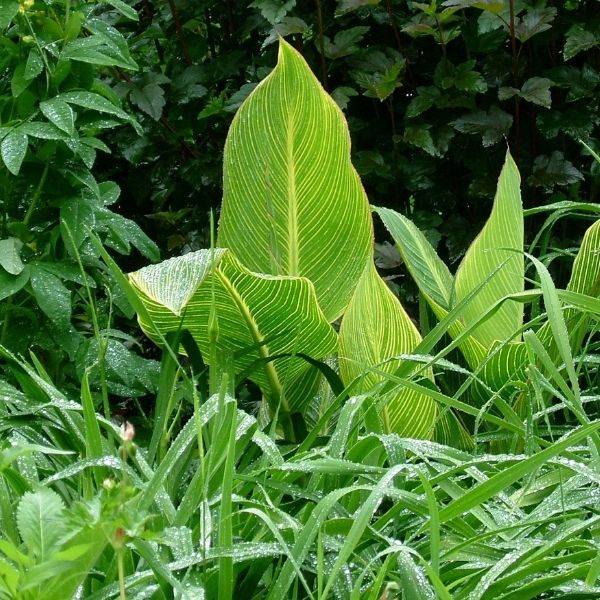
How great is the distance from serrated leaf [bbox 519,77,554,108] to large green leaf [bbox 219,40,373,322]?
70 cm

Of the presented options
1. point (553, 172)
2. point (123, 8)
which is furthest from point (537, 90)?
point (123, 8)

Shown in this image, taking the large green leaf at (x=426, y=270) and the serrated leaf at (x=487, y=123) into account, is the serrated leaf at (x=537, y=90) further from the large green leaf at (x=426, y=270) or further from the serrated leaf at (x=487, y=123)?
the large green leaf at (x=426, y=270)

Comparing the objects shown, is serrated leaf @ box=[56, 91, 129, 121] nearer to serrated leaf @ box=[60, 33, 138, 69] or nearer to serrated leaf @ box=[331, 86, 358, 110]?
serrated leaf @ box=[60, 33, 138, 69]

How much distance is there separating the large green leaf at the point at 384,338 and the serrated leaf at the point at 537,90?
797 mm

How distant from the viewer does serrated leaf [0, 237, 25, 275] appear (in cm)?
153

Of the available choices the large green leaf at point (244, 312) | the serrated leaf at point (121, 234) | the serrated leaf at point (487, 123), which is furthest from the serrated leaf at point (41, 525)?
the serrated leaf at point (487, 123)

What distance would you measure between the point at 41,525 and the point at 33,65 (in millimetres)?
1101

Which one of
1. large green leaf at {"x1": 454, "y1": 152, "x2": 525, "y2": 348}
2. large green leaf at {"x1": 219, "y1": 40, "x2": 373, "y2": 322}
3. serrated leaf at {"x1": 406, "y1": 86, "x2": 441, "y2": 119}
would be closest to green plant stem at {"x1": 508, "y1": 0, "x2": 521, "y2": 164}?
serrated leaf at {"x1": 406, "y1": 86, "x2": 441, "y2": 119}

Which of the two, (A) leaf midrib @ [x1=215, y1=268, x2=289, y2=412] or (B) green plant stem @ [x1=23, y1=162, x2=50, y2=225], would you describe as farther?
(B) green plant stem @ [x1=23, y1=162, x2=50, y2=225]

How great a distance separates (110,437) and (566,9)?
1.66 metres

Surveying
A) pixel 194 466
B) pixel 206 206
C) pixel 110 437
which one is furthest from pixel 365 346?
pixel 206 206

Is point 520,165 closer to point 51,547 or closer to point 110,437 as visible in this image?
point 110,437

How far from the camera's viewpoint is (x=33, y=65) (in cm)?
157

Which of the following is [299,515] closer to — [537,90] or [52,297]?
[52,297]
